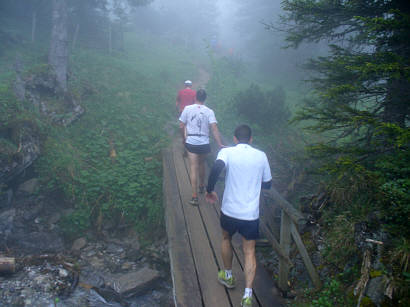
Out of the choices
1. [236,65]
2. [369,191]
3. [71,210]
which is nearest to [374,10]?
[369,191]

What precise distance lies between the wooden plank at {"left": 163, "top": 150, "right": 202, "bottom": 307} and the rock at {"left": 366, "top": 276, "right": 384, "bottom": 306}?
215cm

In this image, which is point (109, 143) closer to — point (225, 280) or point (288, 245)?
point (225, 280)

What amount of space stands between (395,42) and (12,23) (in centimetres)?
2094

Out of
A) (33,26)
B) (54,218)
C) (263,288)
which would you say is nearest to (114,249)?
(54,218)

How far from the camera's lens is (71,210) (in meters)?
8.50

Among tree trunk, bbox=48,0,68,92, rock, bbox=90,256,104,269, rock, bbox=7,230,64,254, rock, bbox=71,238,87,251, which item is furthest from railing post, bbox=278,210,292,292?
tree trunk, bbox=48,0,68,92

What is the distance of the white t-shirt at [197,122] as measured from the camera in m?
6.12

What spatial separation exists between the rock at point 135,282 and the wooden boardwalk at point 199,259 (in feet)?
4.96

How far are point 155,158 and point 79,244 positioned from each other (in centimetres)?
370

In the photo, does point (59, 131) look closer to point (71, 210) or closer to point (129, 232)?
point (71, 210)

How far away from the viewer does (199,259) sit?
502cm

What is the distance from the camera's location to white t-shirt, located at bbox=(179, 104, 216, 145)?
20.1ft

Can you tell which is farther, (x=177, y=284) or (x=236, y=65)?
(x=236, y=65)

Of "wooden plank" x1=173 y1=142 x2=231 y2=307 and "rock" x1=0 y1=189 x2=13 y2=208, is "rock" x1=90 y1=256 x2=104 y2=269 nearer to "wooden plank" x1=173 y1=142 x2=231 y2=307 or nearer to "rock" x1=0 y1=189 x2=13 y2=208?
"wooden plank" x1=173 y1=142 x2=231 y2=307
